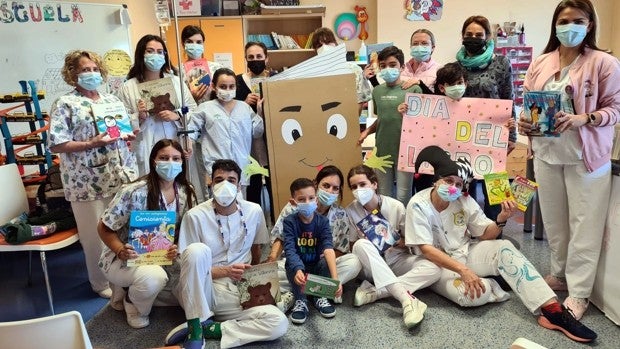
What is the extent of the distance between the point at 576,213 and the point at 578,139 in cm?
37

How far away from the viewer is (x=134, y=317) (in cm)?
241

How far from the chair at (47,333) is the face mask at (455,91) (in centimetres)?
217

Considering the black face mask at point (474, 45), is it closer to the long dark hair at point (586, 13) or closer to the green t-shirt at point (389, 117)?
the green t-shirt at point (389, 117)

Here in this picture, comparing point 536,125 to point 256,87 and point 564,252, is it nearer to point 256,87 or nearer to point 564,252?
point 564,252

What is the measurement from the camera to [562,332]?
84.6 inches

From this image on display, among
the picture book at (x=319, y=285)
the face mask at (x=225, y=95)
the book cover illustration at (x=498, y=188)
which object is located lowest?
the picture book at (x=319, y=285)

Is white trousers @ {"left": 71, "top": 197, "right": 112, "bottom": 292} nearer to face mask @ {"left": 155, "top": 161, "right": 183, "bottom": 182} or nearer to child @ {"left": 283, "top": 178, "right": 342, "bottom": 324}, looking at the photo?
face mask @ {"left": 155, "top": 161, "right": 183, "bottom": 182}

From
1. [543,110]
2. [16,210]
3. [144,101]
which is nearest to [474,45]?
[543,110]

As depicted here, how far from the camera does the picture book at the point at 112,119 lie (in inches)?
98.1

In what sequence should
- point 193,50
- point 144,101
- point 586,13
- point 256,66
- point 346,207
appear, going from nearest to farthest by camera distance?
point 586,13 < point 144,101 < point 346,207 < point 193,50 < point 256,66

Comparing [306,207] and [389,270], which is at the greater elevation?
[306,207]

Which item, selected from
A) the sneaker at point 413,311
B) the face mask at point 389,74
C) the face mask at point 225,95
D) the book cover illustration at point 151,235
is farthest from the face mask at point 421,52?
the book cover illustration at point 151,235

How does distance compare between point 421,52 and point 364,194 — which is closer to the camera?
point 364,194

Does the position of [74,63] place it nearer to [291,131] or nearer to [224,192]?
[224,192]
